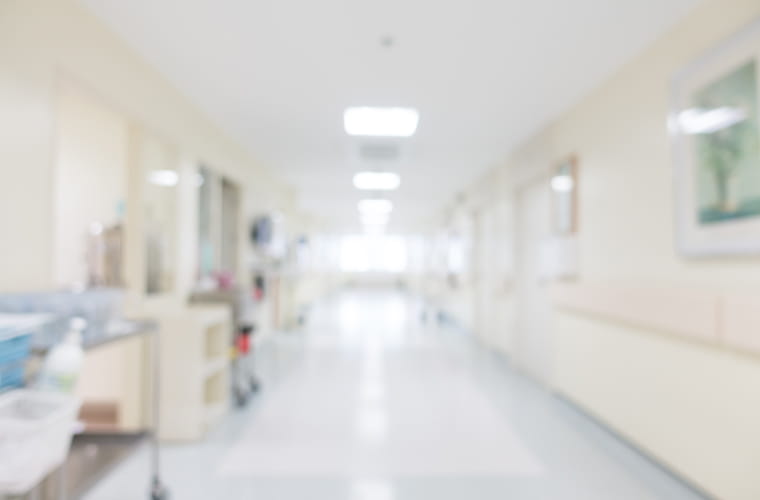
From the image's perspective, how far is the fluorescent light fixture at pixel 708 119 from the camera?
7.29 ft

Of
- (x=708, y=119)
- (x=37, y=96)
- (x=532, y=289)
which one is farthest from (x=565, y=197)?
(x=37, y=96)

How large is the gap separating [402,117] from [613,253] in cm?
232

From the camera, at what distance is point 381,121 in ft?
15.1

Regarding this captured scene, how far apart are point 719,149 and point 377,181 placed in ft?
19.7

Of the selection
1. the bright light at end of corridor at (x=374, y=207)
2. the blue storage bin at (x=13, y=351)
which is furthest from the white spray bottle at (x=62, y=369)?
the bright light at end of corridor at (x=374, y=207)

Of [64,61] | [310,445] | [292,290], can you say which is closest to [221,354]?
[310,445]

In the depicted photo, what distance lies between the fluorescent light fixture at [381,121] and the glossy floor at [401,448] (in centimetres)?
276

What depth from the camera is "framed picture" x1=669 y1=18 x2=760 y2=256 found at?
212 centimetres

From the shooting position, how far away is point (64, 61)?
7.94 feet

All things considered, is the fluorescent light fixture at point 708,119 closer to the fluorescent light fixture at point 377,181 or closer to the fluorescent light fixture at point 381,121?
the fluorescent light fixture at point 381,121

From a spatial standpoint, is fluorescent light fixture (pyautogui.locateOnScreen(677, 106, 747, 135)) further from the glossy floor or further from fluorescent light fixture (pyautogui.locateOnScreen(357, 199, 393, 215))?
fluorescent light fixture (pyautogui.locateOnScreen(357, 199, 393, 215))

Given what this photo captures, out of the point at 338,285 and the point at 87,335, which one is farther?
the point at 338,285

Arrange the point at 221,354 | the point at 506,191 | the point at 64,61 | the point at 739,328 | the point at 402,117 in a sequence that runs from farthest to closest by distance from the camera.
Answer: the point at 506,191 → the point at 402,117 → the point at 221,354 → the point at 64,61 → the point at 739,328

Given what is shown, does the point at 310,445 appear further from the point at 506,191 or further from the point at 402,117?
the point at 506,191
